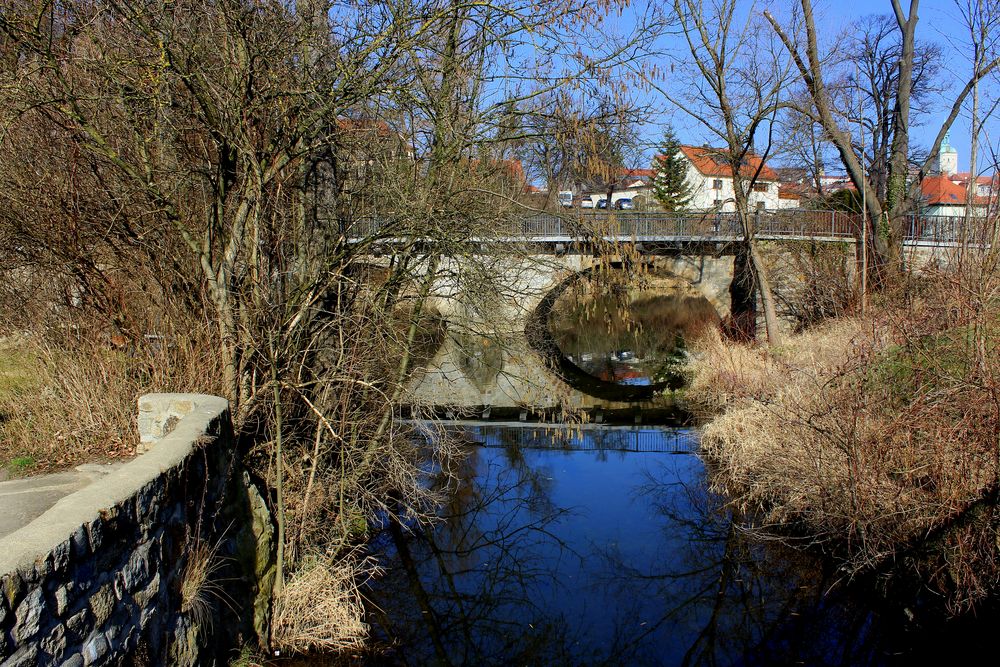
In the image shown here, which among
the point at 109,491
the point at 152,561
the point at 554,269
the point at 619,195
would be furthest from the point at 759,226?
the point at 619,195

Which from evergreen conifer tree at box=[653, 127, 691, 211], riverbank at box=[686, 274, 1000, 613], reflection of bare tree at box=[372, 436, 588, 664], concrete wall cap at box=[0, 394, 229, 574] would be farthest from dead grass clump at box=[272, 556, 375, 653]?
evergreen conifer tree at box=[653, 127, 691, 211]

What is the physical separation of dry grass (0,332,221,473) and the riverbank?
5.74 meters

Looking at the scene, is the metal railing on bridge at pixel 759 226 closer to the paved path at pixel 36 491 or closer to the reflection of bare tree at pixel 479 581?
the reflection of bare tree at pixel 479 581

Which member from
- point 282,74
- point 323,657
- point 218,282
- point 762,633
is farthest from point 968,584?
point 282,74

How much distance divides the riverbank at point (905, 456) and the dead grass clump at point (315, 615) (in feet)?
14.9

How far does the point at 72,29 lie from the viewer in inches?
257

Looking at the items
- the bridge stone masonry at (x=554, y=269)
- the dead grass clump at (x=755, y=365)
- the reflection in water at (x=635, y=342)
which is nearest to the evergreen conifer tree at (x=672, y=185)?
the reflection in water at (x=635, y=342)

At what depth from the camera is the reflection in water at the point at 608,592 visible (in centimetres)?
668

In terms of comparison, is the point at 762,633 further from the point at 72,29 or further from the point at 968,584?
the point at 72,29

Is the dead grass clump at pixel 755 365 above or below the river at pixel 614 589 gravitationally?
above

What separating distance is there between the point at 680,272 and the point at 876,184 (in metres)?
7.09

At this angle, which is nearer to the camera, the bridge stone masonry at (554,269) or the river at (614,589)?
the river at (614,589)

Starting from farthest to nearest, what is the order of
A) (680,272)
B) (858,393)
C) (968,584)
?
(680,272) → (858,393) → (968,584)

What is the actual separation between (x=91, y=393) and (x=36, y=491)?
1.17 metres
